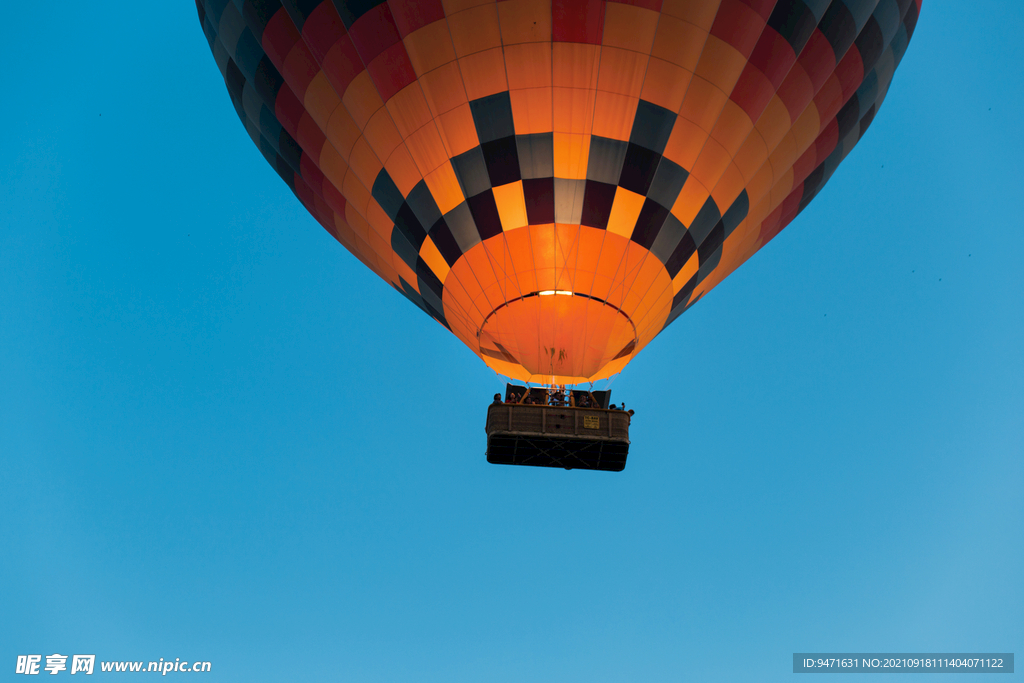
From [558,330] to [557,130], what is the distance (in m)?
2.25

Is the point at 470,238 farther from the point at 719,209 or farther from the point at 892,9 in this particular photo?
the point at 892,9

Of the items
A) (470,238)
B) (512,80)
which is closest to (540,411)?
(470,238)

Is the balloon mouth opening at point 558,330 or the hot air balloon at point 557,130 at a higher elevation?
the hot air balloon at point 557,130

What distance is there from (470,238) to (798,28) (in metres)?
4.35

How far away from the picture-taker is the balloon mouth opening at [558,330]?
34.3ft

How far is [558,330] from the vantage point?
34.5ft

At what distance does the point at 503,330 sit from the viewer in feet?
34.9

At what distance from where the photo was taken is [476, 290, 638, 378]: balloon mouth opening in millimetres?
10461

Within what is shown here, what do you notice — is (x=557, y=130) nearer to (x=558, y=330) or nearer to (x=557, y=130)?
(x=557, y=130)

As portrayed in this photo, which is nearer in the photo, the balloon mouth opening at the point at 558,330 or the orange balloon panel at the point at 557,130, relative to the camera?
the orange balloon panel at the point at 557,130

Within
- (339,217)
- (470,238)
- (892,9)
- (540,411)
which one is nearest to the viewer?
(540,411)

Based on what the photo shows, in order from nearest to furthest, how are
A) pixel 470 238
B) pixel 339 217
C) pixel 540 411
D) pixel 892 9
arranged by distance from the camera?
1. pixel 540 411
2. pixel 470 238
3. pixel 892 9
4. pixel 339 217

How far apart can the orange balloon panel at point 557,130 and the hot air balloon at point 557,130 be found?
2cm

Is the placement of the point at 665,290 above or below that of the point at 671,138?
below
